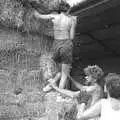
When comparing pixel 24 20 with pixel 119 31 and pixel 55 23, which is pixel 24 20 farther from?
pixel 119 31

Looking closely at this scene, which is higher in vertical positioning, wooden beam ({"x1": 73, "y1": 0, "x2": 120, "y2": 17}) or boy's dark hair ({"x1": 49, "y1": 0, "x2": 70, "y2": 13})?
wooden beam ({"x1": 73, "y1": 0, "x2": 120, "y2": 17})

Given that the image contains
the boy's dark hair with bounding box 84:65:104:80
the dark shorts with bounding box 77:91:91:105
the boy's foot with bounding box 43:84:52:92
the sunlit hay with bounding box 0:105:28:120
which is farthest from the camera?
the boy's foot with bounding box 43:84:52:92

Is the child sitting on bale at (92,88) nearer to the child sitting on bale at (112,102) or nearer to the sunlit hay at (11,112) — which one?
the sunlit hay at (11,112)

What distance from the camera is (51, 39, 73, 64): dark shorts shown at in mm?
3902

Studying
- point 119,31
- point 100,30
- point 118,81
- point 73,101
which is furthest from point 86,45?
point 118,81

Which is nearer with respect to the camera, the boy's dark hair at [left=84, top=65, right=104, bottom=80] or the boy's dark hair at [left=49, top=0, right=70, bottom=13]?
the boy's dark hair at [left=84, top=65, right=104, bottom=80]

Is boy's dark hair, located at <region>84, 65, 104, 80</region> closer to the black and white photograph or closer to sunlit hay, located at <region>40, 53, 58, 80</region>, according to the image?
the black and white photograph

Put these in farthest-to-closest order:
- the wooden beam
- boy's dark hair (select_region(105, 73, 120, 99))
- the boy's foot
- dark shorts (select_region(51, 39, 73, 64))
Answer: the wooden beam → dark shorts (select_region(51, 39, 73, 64)) → the boy's foot → boy's dark hair (select_region(105, 73, 120, 99))

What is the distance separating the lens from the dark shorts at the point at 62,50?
3.90m

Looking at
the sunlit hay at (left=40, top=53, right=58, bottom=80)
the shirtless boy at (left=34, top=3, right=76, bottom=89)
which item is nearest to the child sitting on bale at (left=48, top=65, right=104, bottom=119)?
the shirtless boy at (left=34, top=3, right=76, bottom=89)

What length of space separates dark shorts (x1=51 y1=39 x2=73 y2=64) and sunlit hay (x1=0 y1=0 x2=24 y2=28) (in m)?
0.53

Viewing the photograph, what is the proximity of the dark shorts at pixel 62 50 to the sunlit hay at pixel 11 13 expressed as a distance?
1.75 ft

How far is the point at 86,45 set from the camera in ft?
24.0

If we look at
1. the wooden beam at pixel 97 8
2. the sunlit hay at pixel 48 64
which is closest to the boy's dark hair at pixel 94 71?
the sunlit hay at pixel 48 64
